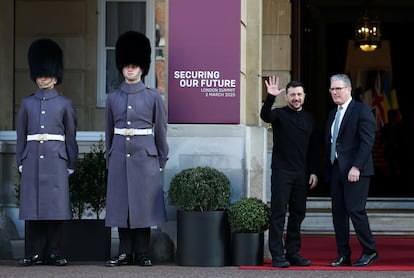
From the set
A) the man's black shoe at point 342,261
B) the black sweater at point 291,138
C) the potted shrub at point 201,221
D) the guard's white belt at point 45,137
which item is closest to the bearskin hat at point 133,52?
the guard's white belt at point 45,137

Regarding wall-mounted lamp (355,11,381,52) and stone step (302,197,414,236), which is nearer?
stone step (302,197,414,236)

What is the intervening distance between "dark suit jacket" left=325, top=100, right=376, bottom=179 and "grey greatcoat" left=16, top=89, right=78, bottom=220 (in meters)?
2.53

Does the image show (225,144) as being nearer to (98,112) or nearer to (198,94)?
(198,94)

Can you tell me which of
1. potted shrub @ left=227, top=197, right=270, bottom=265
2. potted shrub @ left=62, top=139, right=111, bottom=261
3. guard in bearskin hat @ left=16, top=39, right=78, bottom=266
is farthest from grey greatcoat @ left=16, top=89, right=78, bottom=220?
potted shrub @ left=227, top=197, right=270, bottom=265

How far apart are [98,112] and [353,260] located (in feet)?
13.6

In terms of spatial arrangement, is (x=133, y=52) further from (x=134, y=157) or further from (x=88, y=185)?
(x=88, y=185)

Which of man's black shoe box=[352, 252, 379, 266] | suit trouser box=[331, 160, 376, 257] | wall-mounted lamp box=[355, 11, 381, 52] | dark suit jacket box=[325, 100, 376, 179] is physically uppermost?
wall-mounted lamp box=[355, 11, 381, 52]

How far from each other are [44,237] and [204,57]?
2348mm

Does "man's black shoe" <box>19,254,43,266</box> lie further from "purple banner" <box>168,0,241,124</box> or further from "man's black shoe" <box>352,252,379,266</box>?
"man's black shoe" <box>352,252,379,266</box>

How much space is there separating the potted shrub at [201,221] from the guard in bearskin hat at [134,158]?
225 mm

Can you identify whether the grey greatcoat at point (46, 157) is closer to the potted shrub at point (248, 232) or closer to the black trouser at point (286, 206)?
the potted shrub at point (248, 232)

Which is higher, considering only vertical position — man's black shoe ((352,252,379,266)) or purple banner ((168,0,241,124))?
purple banner ((168,0,241,124))

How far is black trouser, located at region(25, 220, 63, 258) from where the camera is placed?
11.1 metres

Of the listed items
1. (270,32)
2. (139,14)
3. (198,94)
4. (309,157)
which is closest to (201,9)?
(198,94)
